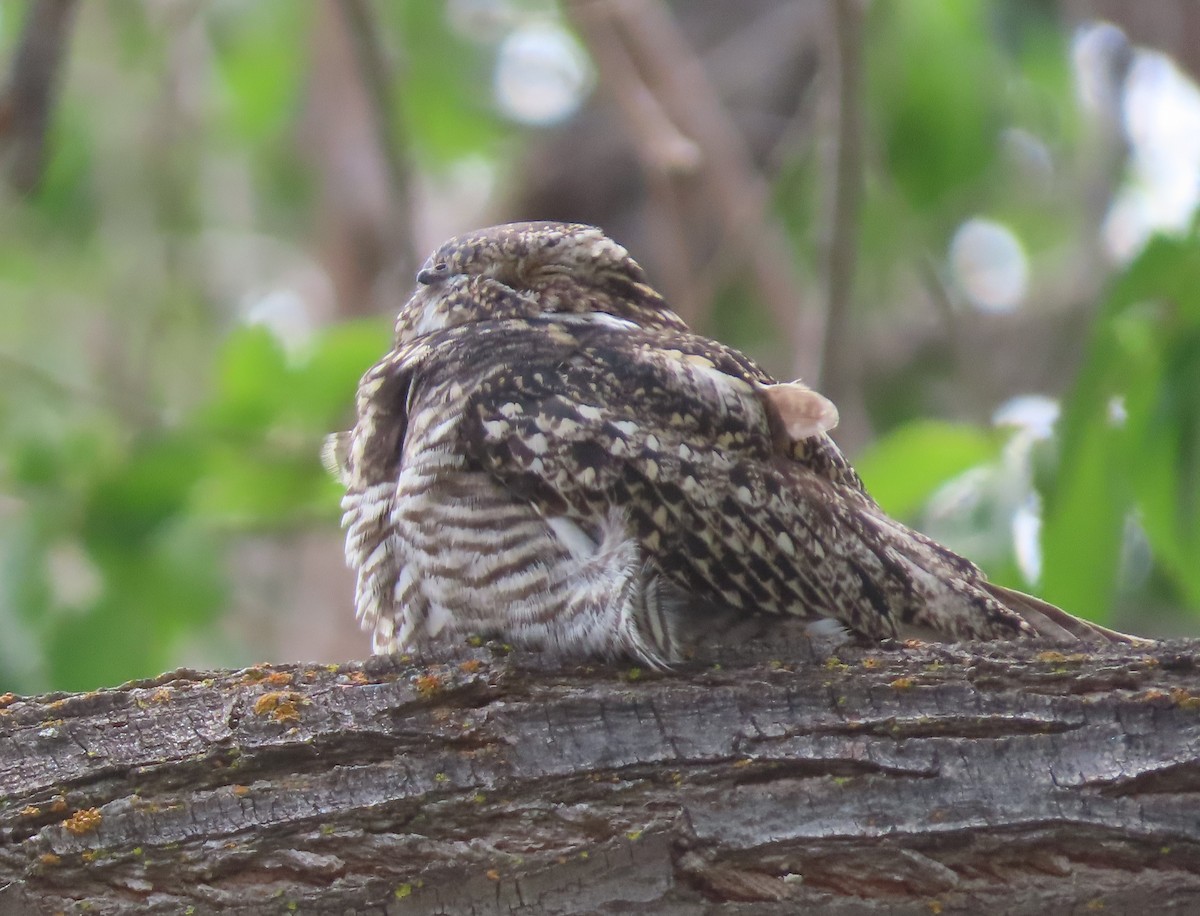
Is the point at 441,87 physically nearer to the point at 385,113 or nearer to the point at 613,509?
the point at 385,113

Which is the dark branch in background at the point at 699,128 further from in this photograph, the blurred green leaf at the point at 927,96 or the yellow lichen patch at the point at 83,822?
the yellow lichen patch at the point at 83,822

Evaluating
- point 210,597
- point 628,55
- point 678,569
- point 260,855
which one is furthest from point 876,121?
point 260,855

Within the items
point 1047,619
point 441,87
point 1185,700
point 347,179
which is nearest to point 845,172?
point 1047,619

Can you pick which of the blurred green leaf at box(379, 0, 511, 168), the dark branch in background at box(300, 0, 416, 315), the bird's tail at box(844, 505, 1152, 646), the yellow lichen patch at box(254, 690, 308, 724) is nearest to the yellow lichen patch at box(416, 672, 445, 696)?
the yellow lichen patch at box(254, 690, 308, 724)

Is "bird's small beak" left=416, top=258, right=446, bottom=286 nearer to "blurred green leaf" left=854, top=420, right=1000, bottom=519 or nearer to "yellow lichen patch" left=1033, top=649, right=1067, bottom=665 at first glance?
"blurred green leaf" left=854, top=420, right=1000, bottom=519

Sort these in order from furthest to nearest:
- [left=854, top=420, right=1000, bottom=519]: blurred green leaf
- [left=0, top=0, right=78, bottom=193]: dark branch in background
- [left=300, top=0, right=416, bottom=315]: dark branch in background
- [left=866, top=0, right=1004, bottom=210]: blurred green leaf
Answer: [left=300, top=0, right=416, bottom=315]: dark branch in background, [left=866, top=0, right=1004, bottom=210]: blurred green leaf, [left=854, top=420, right=1000, bottom=519]: blurred green leaf, [left=0, top=0, right=78, bottom=193]: dark branch in background

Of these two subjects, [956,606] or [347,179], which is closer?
[956,606]

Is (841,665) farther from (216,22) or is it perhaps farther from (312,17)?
(216,22)
